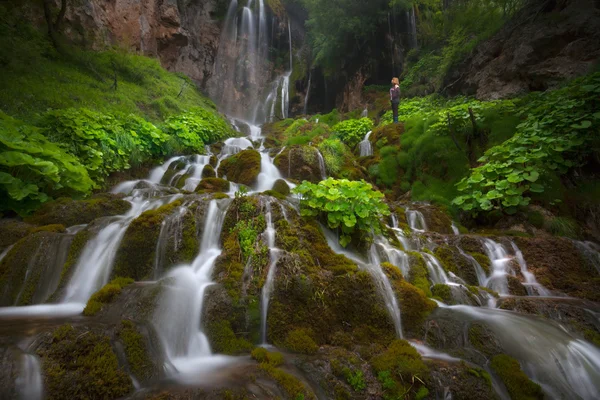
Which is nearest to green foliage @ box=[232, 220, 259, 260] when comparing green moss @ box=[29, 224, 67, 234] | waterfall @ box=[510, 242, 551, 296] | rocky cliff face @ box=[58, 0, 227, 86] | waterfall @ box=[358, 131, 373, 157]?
green moss @ box=[29, 224, 67, 234]

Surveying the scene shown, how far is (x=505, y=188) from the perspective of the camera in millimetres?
6500

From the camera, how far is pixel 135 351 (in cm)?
248

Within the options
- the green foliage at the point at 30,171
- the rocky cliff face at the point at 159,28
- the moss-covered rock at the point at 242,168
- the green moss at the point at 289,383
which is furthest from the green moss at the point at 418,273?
the rocky cliff face at the point at 159,28

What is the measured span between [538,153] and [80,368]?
8.33m

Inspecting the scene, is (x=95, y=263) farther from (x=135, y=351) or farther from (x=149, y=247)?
(x=135, y=351)

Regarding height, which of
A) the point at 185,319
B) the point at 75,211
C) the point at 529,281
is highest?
the point at 75,211

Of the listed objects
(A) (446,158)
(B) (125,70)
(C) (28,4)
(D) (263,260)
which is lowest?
(D) (263,260)

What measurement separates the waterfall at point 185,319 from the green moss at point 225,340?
72 mm

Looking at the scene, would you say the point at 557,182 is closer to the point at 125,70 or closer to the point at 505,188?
the point at 505,188

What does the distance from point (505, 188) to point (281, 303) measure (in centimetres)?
586

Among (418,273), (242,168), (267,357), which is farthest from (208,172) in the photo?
(267,357)

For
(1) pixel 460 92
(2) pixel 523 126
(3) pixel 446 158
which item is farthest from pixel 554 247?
(1) pixel 460 92

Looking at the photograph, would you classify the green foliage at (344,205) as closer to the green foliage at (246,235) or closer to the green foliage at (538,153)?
the green foliage at (246,235)

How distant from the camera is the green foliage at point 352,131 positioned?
40.5 ft
